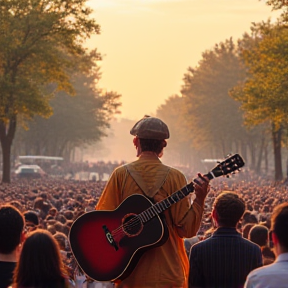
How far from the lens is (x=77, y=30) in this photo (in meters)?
38.9

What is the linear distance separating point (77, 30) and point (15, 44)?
3348mm

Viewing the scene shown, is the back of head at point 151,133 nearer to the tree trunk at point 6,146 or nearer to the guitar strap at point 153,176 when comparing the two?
the guitar strap at point 153,176

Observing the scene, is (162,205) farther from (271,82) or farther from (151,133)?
(271,82)

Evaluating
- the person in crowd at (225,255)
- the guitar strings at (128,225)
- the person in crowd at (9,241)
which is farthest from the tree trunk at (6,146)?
the person in crowd at (9,241)

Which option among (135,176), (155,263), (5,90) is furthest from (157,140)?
(5,90)

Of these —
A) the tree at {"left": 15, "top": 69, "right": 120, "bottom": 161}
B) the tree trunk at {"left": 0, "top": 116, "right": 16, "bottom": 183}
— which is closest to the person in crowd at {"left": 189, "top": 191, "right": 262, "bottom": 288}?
the tree trunk at {"left": 0, "top": 116, "right": 16, "bottom": 183}

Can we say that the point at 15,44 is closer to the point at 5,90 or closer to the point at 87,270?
the point at 5,90

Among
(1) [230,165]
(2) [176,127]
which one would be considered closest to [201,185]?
(1) [230,165]

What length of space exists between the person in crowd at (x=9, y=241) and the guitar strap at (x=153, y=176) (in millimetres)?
1065

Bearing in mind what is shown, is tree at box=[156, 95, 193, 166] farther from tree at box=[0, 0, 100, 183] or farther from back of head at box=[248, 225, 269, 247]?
back of head at box=[248, 225, 269, 247]

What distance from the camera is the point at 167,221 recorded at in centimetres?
570

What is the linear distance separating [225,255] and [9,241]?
1.43 m

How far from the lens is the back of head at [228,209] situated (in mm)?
5520

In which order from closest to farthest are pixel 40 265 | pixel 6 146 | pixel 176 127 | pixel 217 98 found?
pixel 40 265 < pixel 6 146 < pixel 217 98 < pixel 176 127
